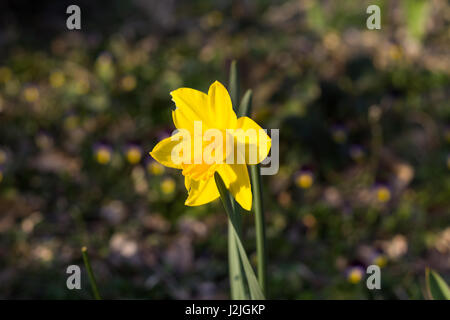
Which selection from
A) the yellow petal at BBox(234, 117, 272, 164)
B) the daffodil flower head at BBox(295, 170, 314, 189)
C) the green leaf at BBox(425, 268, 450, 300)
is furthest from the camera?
the daffodil flower head at BBox(295, 170, 314, 189)

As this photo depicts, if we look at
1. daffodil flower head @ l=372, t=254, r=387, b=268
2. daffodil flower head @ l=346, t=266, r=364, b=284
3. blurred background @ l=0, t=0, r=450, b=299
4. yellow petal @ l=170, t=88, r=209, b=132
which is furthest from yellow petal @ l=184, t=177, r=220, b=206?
daffodil flower head @ l=372, t=254, r=387, b=268

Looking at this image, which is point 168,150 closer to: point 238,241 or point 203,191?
point 203,191

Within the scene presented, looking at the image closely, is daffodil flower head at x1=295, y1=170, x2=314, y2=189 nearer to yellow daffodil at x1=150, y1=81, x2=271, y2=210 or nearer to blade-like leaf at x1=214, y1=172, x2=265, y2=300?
blade-like leaf at x1=214, y1=172, x2=265, y2=300

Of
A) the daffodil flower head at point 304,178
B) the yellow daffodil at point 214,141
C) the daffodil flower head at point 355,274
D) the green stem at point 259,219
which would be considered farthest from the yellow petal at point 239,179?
the daffodil flower head at point 304,178

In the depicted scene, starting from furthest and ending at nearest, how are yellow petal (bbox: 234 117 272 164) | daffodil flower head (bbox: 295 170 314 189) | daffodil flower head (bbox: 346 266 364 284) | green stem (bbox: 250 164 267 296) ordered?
daffodil flower head (bbox: 295 170 314 189) < daffodil flower head (bbox: 346 266 364 284) < green stem (bbox: 250 164 267 296) < yellow petal (bbox: 234 117 272 164)

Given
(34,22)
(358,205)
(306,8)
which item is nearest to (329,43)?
(306,8)

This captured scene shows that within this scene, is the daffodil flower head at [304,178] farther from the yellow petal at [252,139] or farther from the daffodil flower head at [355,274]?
the yellow petal at [252,139]
